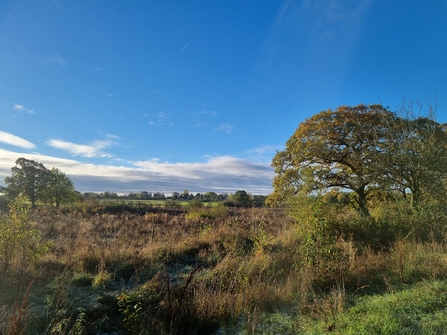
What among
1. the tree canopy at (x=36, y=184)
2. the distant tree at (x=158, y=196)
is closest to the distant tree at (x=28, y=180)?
the tree canopy at (x=36, y=184)

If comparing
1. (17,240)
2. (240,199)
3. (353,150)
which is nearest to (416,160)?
(353,150)

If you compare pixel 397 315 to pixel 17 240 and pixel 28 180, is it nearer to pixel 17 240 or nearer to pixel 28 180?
pixel 17 240

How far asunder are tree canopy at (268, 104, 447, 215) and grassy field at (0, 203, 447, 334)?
391 centimetres

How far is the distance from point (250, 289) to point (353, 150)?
506 inches

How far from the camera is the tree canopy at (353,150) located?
37.6 ft

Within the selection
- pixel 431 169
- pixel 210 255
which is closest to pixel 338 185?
pixel 431 169

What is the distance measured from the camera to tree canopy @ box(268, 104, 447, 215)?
37.6 ft

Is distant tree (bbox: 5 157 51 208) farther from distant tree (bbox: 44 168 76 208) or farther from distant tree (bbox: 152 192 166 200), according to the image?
distant tree (bbox: 152 192 166 200)

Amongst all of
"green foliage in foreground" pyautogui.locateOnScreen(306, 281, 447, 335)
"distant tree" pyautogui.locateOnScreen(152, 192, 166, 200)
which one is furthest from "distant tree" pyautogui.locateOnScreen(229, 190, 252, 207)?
"green foliage in foreground" pyautogui.locateOnScreen(306, 281, 447, 335)

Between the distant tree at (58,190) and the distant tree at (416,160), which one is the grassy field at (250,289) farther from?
the distant tree at (58,190)

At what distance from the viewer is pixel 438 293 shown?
423cm

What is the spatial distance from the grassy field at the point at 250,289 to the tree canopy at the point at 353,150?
12.8 feet

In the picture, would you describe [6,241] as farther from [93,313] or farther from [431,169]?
[431,169]

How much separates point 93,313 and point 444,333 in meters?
5.08
